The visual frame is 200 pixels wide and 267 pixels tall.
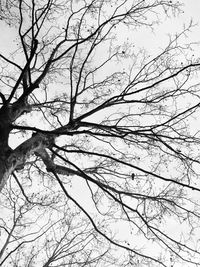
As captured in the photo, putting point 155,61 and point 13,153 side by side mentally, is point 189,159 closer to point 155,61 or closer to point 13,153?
point 155,61

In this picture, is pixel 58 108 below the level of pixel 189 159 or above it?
above

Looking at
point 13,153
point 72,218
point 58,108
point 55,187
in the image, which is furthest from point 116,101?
point 72,218

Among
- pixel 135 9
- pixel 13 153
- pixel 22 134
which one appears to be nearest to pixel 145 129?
pixel 13 153

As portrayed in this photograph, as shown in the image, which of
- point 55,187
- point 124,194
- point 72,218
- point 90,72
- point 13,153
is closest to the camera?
point 13,153

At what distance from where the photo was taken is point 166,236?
13.8ft

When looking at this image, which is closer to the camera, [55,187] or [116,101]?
[116,101]

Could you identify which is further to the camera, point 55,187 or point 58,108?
point 55,187

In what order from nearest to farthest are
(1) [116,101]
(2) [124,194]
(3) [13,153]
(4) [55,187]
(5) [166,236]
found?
1. (3) [13,153]
2. (5) [166,236]
3. (2) [124,194]
4. (1) [116,101]
5. (4) [55,187]

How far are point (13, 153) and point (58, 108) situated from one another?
2442mm

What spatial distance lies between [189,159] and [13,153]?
8.45 ft

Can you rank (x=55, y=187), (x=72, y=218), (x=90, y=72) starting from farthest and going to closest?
(x=72, y=218)
(x=55, y=187)
(x=90, y=72)

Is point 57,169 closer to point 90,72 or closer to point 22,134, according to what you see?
point 22,134

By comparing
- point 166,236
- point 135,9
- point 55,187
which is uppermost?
point 135,9

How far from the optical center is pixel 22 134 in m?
6.11
